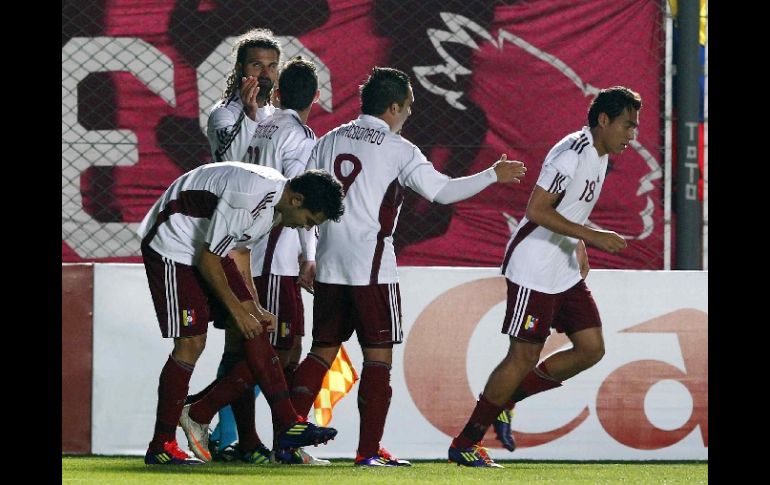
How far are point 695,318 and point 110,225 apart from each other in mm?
4202

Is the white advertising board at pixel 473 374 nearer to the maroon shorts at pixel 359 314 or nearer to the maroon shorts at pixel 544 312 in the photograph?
the maroon shorts at pixel 544 312

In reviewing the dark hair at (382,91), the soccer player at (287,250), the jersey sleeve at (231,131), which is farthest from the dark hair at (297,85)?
the dark hair at (382,91)

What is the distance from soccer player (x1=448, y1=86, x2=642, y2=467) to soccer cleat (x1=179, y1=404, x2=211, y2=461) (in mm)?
1128

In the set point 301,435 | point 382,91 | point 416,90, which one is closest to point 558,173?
point 382,91

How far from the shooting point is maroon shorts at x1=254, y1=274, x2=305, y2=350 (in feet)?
21.2

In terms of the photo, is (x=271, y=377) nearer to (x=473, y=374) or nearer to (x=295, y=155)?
(x=295, y=155)

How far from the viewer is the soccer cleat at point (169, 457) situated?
6.00 m

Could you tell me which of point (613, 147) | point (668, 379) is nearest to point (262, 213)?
point (613, 147)

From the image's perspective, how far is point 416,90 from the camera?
970cm

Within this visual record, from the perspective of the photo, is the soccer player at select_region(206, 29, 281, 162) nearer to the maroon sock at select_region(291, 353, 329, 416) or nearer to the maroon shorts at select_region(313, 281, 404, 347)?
the maroon shorts at select_region(313, 281, 404, 347)

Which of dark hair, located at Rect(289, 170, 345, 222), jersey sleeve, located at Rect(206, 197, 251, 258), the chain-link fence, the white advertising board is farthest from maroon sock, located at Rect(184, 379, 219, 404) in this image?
the chain-link fence

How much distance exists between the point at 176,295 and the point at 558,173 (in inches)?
72.1

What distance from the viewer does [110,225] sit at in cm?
964

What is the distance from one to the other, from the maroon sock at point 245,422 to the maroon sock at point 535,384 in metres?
1.21
